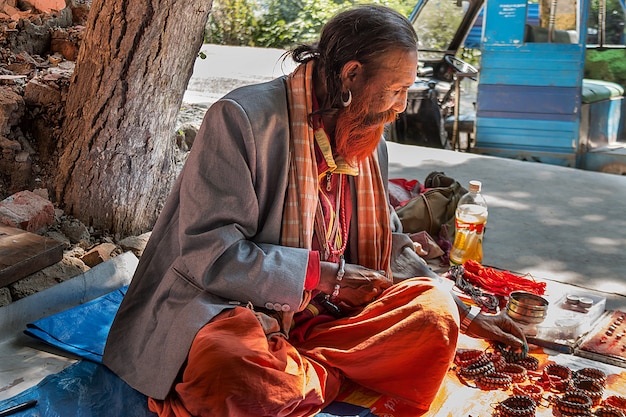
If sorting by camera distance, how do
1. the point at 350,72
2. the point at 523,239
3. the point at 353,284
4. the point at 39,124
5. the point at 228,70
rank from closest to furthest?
the point at 350,72
the point at 353,284
the point at 39,124
the point at 523,239
the point at 228,70

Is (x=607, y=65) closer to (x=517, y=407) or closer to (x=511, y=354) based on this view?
(x=511, y=354)

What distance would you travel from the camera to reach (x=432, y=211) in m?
4.23

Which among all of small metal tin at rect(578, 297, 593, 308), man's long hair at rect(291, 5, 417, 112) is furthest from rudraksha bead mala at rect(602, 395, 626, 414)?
man's long hair at rect(291, 5, 417, 112)

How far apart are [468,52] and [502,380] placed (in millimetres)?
9547

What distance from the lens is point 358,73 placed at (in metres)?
2.35

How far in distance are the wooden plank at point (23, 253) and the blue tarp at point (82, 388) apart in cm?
28

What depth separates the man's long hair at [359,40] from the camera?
90.8 inches

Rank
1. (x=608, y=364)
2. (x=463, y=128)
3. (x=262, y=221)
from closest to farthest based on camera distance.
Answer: (x=262, y=221), (x=608, y=364), (x=463, y=128)

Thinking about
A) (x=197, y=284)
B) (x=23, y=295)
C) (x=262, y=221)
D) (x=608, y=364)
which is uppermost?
(x=262, y=221)

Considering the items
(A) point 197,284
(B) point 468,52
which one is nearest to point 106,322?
(A) point 197,284

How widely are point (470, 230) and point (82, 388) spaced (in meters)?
2.27

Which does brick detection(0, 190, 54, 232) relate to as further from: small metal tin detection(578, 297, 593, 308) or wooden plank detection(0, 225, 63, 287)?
small metal tin detection(578, 297, 593, 308)

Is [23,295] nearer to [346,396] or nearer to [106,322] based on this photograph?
[106,322]

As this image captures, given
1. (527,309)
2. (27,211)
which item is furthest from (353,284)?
(27,211)
